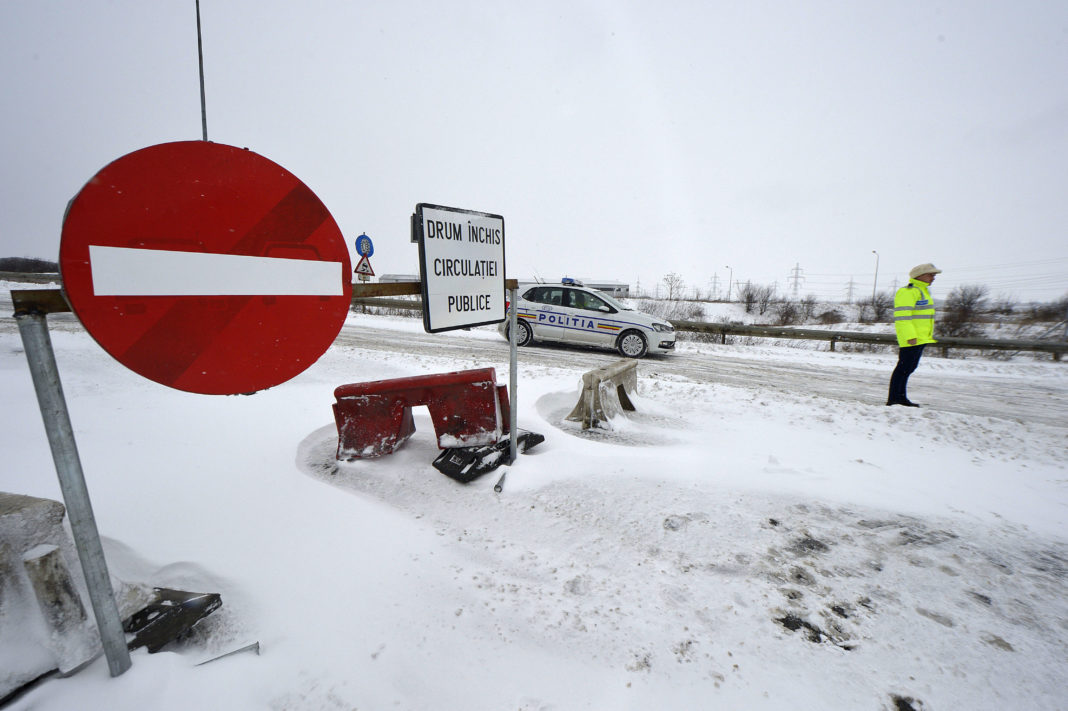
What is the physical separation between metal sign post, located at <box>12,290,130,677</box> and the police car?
8963mm

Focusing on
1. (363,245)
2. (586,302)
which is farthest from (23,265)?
(586,302)

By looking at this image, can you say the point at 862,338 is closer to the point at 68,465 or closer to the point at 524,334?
the point at 524,334

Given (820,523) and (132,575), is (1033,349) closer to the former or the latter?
(820,523)

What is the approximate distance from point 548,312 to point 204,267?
9020mm

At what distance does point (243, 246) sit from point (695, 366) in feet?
26.6

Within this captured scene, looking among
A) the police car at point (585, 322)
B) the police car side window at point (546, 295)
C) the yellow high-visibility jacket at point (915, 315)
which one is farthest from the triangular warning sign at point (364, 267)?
the yellow high-visibility jacket at point (915, 315)

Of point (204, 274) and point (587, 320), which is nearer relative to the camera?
point (204, 274)

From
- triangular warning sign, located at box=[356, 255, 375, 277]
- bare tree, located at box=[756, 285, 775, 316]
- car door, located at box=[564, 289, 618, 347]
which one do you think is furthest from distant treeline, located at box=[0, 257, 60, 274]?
bare tree, located at box=[756, 285, 775, 316]

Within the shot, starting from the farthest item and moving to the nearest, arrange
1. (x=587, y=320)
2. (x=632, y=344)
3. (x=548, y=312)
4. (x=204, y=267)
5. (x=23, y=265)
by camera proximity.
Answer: (x=23, y=265)
(x=548, y=312)
(x=587, y=320)
(x=632, y=344)
(x=204, y=267)

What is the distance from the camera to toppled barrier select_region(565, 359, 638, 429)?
420 centimetres

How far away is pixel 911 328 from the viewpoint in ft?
18.0

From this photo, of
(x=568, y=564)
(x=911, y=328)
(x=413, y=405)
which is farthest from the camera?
(x=911, y=328)

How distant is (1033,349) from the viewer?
10.3 metres

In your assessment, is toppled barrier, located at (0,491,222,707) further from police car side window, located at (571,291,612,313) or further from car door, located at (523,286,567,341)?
police car side window, located at (571,291,612,313)
